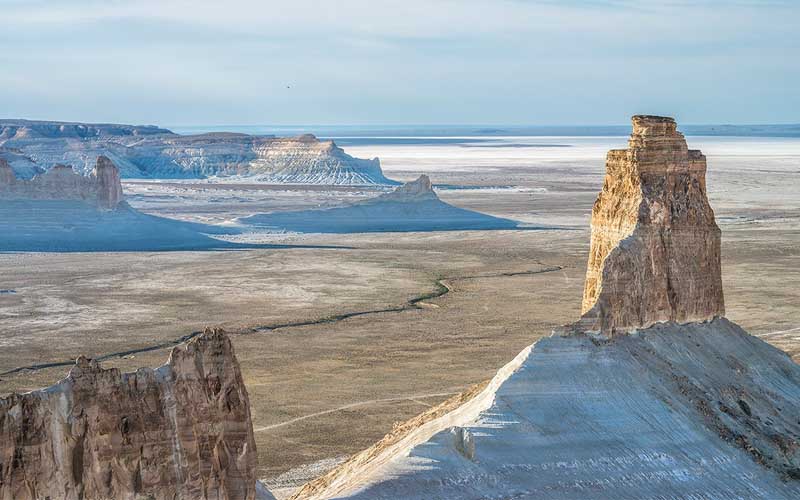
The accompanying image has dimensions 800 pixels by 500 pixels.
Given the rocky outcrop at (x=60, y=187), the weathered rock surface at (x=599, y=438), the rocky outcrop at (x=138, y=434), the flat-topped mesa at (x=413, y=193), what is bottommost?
the flat-topped mesa at (x=413, y=193)

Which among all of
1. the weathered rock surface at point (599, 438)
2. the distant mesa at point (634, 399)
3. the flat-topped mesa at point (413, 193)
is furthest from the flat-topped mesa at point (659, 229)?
the flat-topped mesa at point (413, 193)

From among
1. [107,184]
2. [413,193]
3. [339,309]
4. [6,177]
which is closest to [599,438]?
[339,309]

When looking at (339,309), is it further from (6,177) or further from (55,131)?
(55,131)

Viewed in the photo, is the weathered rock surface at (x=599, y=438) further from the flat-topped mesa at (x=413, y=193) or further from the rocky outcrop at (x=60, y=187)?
the flat-topped mesa at (x=413, y=193)

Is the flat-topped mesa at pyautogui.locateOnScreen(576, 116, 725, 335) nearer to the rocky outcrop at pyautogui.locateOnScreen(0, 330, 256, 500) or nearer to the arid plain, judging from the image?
the arid plain

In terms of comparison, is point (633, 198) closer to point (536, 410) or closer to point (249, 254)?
point (536, 410)

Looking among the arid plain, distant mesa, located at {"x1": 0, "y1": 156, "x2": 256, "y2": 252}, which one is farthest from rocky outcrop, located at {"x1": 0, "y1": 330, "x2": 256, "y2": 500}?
distant mesa, located at {"x1": 0, "y1": 156, "x2": 256, "y2": 252}
